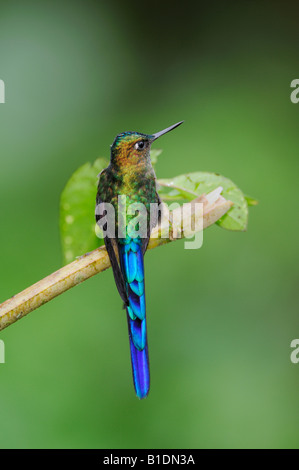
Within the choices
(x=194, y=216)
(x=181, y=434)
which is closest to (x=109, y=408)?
(x=181, y=434)

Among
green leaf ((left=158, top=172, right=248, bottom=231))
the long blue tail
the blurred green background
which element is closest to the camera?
the long blue tail

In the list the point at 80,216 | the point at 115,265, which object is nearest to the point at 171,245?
the point at 80,216

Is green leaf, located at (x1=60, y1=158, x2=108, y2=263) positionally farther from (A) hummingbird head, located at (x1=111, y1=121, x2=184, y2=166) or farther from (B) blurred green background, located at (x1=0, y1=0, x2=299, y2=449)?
(B) blurred green background, located at (x1=0, y1=0, x2=299, y2=449)

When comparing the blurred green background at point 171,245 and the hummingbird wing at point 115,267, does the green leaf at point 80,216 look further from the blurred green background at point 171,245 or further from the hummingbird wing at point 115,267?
the blurred green background at point 171,245

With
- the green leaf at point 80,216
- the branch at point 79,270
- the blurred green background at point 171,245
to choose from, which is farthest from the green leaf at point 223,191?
the blurred green background at point 171,245

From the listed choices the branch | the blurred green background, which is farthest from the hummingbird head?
the blurred green background

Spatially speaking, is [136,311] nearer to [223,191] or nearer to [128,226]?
[128,226]

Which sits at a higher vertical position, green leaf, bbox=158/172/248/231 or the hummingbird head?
the hummingbird head
